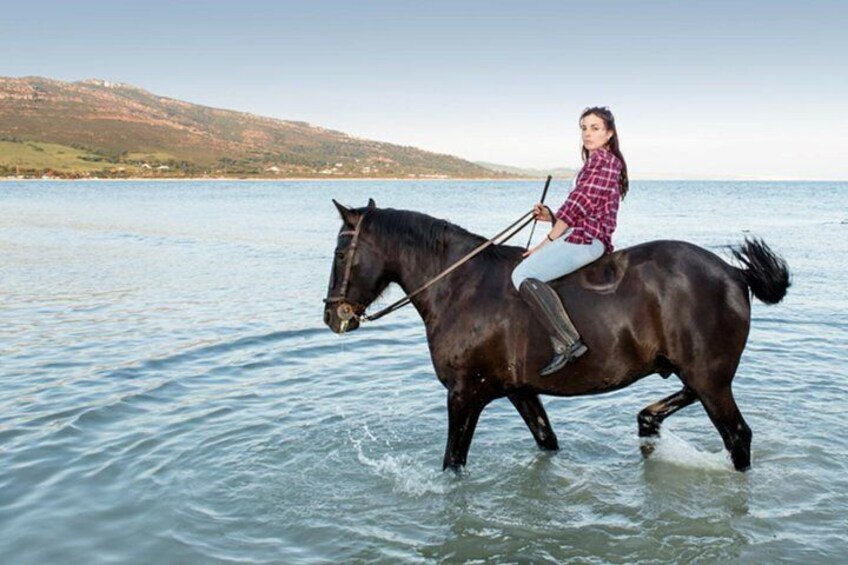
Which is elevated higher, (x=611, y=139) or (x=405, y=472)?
(x=611, y=139)

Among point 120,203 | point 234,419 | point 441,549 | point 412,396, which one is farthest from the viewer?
point 120,203

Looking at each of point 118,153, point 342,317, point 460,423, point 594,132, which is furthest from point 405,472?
point 118,153

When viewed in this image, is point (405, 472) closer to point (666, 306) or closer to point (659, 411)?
point (659, 411)

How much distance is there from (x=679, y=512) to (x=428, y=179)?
19009cm

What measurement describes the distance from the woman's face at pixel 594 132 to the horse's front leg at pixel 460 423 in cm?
245

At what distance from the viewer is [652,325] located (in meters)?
6.14

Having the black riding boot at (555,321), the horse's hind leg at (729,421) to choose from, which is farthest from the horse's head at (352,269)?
the horse's hind leg at (729,421)

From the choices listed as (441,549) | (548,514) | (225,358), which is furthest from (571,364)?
(225,358)

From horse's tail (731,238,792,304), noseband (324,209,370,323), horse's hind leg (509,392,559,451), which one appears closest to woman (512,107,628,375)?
horse's hind leg (509,392,559,451)

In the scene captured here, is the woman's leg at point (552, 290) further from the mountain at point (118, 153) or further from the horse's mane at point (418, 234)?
the mountain at point (118, 153)

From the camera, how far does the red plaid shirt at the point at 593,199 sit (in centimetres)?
607

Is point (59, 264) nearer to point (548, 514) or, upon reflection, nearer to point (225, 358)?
point (225, 358)

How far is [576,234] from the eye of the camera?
6.17m

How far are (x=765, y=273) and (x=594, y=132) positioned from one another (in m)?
1.95
